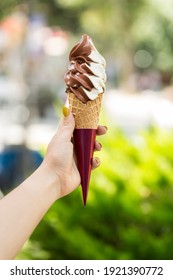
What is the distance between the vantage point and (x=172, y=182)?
505 cm

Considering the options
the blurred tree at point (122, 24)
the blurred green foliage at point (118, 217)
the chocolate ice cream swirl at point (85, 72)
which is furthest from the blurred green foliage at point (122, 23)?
the chocolate ice cream swirl at point (85, 72)

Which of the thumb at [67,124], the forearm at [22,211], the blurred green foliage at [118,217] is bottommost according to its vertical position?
the blurred green foliage at [118,217]

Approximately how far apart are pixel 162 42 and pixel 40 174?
3489 centimetres

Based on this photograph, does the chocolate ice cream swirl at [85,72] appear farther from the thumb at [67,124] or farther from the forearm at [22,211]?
the forearm at [22,211]

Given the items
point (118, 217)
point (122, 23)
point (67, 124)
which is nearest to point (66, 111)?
point (67, 124)

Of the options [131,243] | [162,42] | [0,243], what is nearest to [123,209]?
[131,243]

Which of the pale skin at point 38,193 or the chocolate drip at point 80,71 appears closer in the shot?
the pale skin at point 38,193

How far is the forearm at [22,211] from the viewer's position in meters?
1.89

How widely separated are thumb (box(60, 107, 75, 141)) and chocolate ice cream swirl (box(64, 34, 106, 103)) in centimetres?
8

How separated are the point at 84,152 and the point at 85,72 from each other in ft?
0.80

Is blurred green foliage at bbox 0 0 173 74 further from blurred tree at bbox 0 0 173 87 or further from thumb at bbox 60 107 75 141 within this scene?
thumb at bbox 60 107 75 141

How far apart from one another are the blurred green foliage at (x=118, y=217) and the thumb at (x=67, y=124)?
2.21 meters

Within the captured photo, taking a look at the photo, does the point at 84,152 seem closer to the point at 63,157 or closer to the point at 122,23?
the point at 63,157
